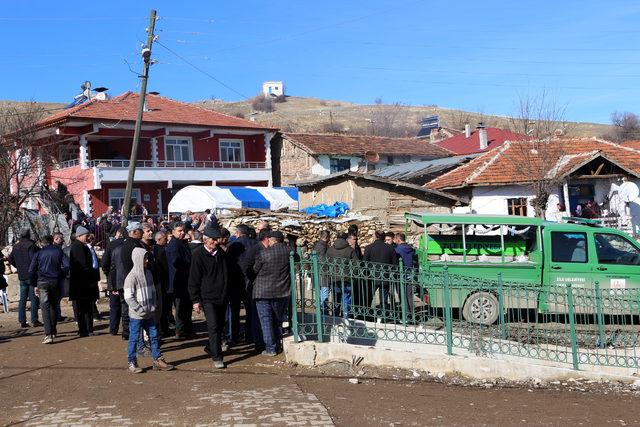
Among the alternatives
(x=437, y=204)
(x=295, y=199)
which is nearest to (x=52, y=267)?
(x=437, y=204)

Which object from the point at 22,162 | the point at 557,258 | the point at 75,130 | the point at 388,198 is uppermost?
the point at 75,130

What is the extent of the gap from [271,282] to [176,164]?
29.8m

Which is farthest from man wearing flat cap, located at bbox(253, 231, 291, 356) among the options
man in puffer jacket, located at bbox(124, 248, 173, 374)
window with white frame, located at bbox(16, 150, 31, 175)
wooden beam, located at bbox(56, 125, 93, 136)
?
wooden beam, located at bbox(56, 125, 93, 136)

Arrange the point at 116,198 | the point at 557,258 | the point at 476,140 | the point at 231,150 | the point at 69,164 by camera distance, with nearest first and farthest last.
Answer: the point at 557,258 → the point at 69,164 → the point at 116,198 → the point at 231,150 → the point at 476,140

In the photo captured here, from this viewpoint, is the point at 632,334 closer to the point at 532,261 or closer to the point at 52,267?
the point at 532,261

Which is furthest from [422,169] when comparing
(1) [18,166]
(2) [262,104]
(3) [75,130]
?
(2) [262,104]

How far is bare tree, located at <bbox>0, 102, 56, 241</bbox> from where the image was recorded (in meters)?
17.9

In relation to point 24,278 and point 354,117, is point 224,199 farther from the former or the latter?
point 354,117

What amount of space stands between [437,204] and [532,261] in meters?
13.6

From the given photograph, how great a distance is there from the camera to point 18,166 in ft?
64.3

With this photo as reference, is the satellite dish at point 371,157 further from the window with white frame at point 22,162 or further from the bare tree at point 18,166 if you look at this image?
the window with white frame at point 22,162

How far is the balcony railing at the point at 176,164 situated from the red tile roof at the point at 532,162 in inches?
593

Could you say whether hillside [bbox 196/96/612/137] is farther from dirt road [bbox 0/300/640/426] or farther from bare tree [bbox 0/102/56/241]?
dirt road [bbox 0/300/640/426]

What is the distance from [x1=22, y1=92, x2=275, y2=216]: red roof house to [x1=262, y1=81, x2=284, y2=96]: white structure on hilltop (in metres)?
80.4
